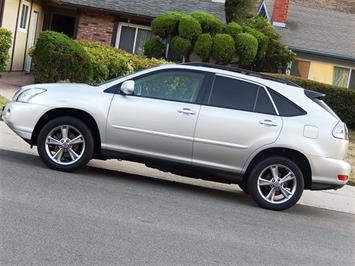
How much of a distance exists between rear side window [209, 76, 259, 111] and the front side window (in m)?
0.25

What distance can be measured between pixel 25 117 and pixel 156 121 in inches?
71.5

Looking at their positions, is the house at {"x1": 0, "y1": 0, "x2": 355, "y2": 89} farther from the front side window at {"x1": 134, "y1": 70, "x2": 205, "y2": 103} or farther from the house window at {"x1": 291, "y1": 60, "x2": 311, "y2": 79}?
the front side window at {"x1": 134, "y1": 70, "x2": 205, "y2": 103}

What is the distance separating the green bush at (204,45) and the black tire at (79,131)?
14005 millimetres

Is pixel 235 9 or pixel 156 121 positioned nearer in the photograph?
pixel 156 121

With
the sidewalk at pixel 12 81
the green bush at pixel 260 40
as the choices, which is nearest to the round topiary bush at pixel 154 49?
the green bush at pixel 260 40

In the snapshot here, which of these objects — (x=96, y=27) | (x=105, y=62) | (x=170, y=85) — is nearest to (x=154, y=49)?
(x=96, y=27)

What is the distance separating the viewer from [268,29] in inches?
1097

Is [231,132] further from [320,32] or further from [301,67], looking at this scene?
[320,32]

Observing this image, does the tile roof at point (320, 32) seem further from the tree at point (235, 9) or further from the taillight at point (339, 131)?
the taillight at point (339, 131)

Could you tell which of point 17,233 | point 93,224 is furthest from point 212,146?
point 17,233

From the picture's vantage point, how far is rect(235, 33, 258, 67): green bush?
2331 cm

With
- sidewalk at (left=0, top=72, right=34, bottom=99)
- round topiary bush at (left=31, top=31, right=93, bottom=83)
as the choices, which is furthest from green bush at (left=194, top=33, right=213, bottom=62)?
round topiary bush at (left=31, top=31, right=93, bottom=83)

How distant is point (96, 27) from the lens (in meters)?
25.4

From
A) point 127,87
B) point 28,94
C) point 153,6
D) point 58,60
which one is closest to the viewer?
point 127,87
